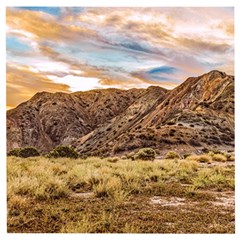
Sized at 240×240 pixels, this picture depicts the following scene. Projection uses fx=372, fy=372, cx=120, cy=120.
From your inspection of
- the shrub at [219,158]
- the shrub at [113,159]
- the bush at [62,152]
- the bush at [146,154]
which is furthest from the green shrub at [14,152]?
the shrub at [219,158]

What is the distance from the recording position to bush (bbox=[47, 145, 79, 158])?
19.7 ft

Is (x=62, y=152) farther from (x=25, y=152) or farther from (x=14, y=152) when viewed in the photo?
(x=14, y=152)

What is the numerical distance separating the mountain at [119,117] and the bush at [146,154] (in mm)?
133

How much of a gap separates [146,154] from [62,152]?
64.2 inches

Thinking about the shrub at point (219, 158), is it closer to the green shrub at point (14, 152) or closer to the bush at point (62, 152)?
the bush at point (62, 152)

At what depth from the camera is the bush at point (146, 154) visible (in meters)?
6.59

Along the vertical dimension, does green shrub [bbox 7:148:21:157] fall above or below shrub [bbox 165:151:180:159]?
above

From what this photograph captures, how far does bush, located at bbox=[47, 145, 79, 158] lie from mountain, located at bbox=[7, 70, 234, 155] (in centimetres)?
9

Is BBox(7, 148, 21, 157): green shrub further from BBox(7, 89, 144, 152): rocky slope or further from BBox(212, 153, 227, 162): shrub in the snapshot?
BBox(212, 153, 227, 162): shrub

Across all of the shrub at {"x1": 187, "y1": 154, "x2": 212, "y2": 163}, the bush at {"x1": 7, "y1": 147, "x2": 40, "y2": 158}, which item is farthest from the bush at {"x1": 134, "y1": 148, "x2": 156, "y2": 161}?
the bush at {"x1": 7, "y1": 147, "x2": 40, "y2": 158}

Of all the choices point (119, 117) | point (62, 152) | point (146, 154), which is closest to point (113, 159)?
point (146, 154)
